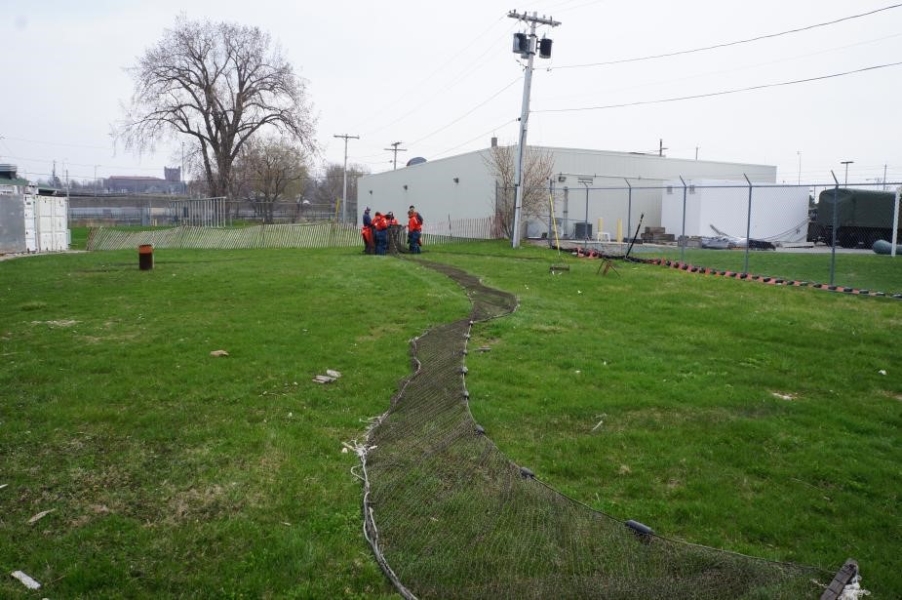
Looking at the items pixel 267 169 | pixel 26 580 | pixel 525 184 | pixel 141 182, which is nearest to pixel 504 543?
pixel 26 580

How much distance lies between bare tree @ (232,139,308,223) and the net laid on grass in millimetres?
51096

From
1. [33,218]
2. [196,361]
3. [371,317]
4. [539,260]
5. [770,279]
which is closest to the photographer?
[196,361]

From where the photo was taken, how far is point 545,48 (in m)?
24.0

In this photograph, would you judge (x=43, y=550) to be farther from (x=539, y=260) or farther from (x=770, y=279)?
(x=539, y=260)

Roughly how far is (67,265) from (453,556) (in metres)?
18.5

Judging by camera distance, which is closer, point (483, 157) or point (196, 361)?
point (196, 361)

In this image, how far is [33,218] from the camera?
23.9m

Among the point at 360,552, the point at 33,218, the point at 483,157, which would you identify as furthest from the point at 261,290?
the point at 483,157

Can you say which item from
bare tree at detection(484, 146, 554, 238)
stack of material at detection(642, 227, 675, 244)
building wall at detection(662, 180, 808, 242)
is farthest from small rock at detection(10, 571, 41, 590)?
stack of material at detection(642, 227, 675, 244)

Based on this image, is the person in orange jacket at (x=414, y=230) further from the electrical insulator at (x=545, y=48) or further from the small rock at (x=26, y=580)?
the small rock at (x=26, y=580)

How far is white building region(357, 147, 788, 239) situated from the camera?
3030 centimetres

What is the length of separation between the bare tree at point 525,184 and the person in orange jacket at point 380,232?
7.70m

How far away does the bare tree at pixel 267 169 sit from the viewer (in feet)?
179

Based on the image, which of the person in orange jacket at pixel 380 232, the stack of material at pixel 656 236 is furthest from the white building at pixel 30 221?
the stack of material at pixel 656 236
